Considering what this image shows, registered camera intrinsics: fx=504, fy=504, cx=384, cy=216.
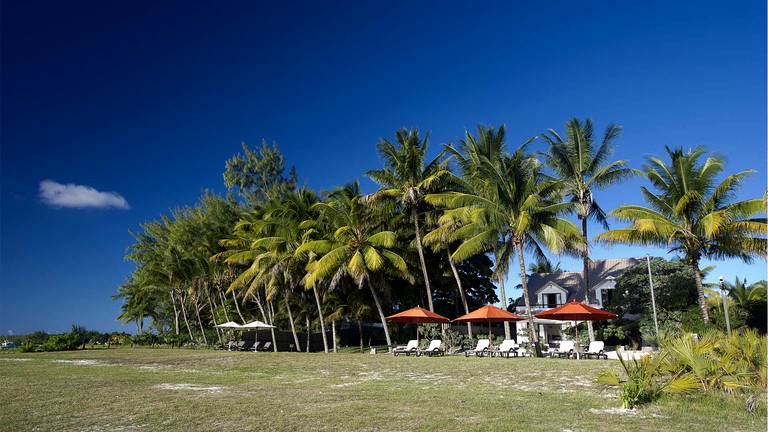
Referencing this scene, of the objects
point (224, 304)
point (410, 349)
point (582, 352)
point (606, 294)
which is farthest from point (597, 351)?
point (224, 304)

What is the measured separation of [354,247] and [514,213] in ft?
28.6

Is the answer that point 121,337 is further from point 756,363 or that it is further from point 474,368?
point 756,363

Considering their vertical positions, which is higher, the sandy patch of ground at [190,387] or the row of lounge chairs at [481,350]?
the sandy patch of ground at [190,387]

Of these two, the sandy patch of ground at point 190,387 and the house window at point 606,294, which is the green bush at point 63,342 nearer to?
the sandy patch of ground at point 190,387

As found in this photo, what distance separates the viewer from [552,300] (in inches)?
1382

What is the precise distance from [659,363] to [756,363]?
143 cm

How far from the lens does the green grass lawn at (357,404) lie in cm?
741

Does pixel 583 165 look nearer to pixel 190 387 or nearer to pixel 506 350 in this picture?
pixel 506 350

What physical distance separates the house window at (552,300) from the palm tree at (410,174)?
11.8 m

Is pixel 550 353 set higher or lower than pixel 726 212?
lower

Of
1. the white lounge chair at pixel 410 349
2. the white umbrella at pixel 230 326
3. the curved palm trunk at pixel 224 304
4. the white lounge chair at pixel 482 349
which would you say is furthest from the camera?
the curved palm trunk at pixel 224 304

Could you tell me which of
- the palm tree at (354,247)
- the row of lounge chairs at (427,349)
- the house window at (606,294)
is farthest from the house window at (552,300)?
the row of lounge chairs at (427,349)

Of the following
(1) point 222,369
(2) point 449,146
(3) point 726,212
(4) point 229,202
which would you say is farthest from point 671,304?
(4) point 229,202

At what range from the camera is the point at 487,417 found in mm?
7828
